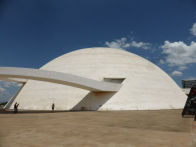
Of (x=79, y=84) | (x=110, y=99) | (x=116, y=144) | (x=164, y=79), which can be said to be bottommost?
(x=116, y=144)

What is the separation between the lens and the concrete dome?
22.8m

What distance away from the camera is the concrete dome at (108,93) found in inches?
896

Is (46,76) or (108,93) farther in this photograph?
(108,93)

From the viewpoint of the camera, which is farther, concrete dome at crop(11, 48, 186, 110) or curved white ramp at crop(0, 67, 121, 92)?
concrete dome at crop(11, 48, 186, 110)

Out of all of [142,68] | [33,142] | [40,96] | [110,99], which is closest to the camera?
[33,142]

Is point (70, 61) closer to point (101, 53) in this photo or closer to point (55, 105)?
point (101, 53)

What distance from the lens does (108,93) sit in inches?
925

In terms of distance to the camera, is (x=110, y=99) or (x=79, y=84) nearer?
(x=79, y=84)

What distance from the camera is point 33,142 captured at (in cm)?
578

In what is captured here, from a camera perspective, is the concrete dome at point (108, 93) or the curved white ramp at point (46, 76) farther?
the concrete dome at point (108, 93)

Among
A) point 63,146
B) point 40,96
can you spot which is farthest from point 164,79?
point 63,146

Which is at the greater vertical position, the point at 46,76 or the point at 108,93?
the point at 46,76

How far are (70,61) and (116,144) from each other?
967 inches

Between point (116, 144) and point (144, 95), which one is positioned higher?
point (144, 95)
